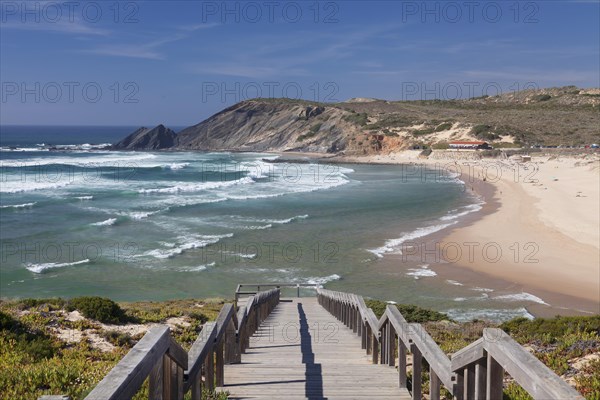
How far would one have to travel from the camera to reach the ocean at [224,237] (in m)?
21.5

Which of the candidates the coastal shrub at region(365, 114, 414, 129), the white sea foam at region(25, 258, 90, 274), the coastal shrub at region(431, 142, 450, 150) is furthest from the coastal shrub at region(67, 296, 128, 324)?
the coastal shrub at region(365, 114, 414, 129)

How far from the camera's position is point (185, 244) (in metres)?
28.9

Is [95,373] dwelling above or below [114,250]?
above

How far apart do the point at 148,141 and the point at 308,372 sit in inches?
5138

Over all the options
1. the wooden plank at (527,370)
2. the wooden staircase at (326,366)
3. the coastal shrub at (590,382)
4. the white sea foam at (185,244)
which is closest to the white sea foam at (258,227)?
the white sea foam at (185,244)

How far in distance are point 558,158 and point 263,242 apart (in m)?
52.6

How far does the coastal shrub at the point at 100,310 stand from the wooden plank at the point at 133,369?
9270 millimetres

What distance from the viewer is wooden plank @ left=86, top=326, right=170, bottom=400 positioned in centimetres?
254

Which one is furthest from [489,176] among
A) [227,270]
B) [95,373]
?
[95,373]

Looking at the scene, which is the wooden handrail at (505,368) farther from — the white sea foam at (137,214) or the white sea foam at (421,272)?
the white sea foam at (137,214)

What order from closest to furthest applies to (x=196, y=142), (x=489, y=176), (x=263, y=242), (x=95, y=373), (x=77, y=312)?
(x=95, y=373) < (x=77, y=312) < (x=263, y=242) < (x=489, y=176) < (x=196, y=142)

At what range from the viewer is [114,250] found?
2767cm

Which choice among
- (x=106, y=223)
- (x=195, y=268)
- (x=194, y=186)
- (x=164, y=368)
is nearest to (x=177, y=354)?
(x=164, y=368)

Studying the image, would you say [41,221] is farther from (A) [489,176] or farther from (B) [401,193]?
(A) [489,176]
